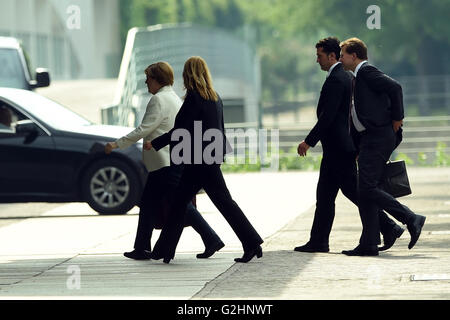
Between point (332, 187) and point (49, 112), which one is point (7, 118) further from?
point (332, 187)

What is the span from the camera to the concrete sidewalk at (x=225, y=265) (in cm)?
883

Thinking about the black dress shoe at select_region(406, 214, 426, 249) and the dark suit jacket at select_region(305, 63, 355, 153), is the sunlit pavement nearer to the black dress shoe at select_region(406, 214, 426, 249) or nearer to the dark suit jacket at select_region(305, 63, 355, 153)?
the dark suit jacket at select_region(305, 63, 355, 153)

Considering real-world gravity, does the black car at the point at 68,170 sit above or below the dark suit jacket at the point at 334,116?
below

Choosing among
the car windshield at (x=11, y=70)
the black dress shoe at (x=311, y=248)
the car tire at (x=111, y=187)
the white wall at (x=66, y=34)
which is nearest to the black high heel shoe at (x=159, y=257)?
the black dress shoe at (x=311, y=248)

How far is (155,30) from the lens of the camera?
32.1m

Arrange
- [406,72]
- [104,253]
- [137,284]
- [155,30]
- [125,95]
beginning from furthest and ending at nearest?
1. [406,72]
2. [155,30]
3. [125,95]
4. [104,253]
5. [137,284]

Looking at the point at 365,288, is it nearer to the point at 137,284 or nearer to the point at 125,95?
the point at 137,284

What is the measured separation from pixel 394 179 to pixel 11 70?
37.0 feet

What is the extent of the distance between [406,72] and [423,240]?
6823cm

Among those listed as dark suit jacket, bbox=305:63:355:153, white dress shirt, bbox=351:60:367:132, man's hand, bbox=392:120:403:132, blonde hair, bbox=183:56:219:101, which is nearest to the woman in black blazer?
blonde hair, bbox=183:56:219:101

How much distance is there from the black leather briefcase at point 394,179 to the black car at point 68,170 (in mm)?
5376

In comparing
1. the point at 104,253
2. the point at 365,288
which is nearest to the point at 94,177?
the point at 104,253

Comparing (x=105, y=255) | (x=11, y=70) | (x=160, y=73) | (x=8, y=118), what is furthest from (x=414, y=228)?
(x=11, y=70)

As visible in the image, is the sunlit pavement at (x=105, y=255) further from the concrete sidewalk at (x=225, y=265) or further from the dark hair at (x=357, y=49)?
the dark hair at (x=357, y=49)
